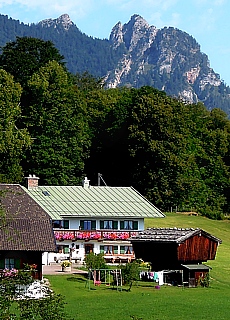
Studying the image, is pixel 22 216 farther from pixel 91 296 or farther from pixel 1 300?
pixel 1 300

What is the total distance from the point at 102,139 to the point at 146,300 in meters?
48.5

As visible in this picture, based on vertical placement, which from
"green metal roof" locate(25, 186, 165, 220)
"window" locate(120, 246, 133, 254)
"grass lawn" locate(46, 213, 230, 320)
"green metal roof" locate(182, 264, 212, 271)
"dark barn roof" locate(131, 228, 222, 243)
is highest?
"green metal roof" locate(25, 186, 165, 220)

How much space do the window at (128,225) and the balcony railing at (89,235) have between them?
737 millimetres

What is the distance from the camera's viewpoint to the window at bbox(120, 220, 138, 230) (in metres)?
53.4

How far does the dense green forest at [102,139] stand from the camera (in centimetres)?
7031

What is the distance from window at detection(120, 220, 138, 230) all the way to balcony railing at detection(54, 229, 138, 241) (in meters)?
0.74

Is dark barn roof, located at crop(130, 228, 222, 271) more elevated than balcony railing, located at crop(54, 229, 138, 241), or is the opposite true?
balcony railing, located at crop(54, 229, 138, 241)

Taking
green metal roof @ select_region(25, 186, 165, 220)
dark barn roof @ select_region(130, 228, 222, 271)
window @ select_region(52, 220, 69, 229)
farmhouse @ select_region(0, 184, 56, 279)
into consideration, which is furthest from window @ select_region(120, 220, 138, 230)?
farmhouse @ select_region(0, 184, 56, 279)

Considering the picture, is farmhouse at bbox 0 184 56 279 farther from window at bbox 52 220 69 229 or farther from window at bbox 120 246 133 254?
window at bbox 120 246 133 254

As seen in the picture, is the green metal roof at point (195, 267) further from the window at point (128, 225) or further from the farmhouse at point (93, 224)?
the window at point (128, 225)

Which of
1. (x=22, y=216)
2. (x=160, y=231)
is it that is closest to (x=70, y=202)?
(x=160, y=231)

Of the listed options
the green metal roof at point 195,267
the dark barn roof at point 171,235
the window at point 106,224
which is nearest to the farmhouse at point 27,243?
the dark barn roof at point 171,235

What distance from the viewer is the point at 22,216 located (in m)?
41.3

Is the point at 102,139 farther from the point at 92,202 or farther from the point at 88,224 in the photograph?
the point at 88,224
